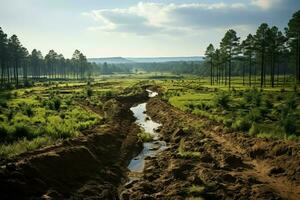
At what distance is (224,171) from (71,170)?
8.83 meters

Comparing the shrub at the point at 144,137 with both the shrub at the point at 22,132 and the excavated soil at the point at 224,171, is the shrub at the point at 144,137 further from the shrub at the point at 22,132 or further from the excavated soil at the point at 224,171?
the shrub at the point at 22,132

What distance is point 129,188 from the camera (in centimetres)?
1900

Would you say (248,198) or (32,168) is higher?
(32,168)

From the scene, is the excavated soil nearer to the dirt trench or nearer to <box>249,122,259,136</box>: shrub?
<box>249,122,259,136</box>: shrub

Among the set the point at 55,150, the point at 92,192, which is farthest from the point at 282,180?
the point at 55,150

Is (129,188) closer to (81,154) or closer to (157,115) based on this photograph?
(81,154)

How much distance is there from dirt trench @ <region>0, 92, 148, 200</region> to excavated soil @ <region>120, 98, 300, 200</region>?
5.42 ft

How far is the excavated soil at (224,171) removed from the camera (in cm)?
1684

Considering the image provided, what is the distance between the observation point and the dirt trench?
15.6m

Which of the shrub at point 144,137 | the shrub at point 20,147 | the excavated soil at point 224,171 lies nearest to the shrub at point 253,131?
the excavated soil at point 224,171

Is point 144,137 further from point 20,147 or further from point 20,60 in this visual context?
point 20,60

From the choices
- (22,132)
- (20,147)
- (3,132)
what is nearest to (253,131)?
(20,147)

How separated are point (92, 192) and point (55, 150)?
491 centimetres

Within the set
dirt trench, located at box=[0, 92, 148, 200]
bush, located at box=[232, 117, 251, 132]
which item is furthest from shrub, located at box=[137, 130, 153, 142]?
bush, located at box=[232, 117, 251, 132]
